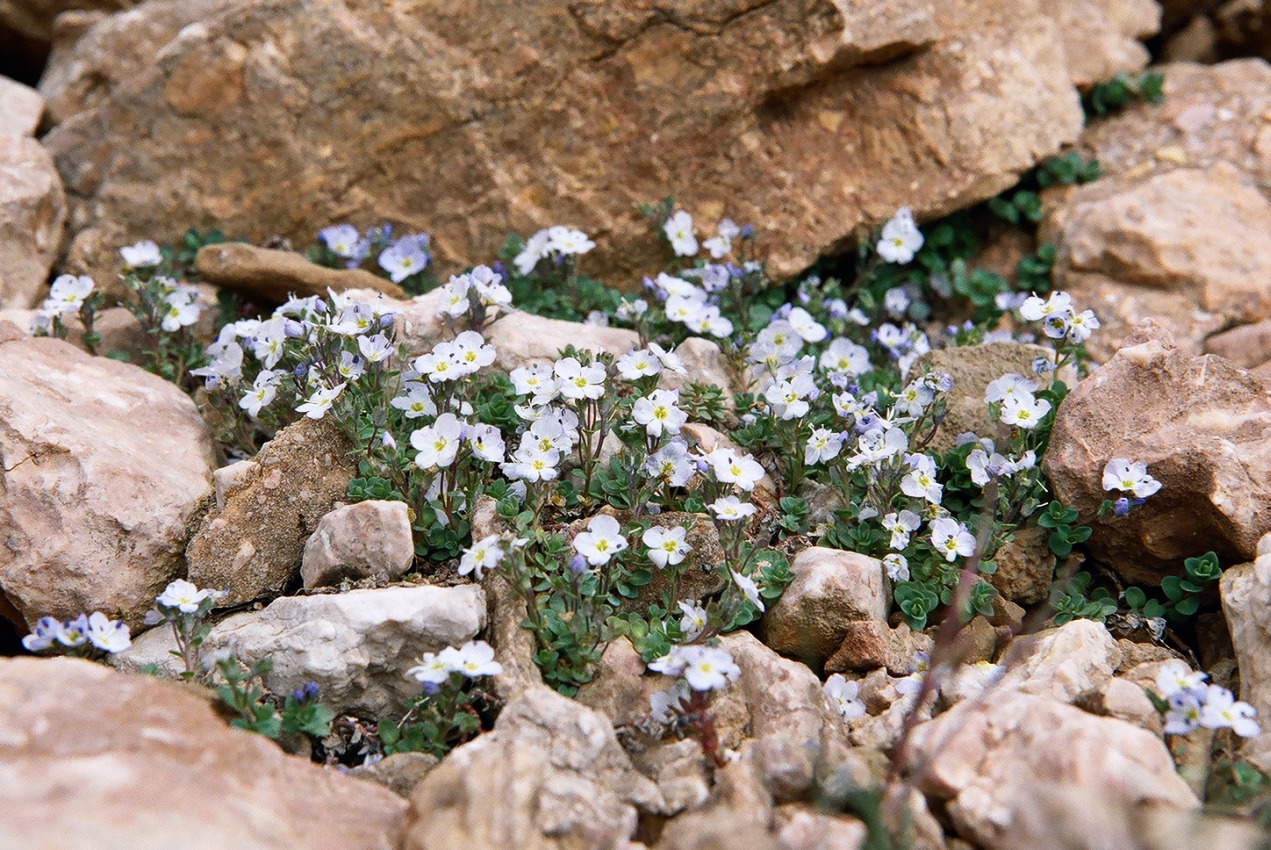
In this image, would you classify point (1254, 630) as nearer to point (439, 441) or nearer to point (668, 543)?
point (668, 543)

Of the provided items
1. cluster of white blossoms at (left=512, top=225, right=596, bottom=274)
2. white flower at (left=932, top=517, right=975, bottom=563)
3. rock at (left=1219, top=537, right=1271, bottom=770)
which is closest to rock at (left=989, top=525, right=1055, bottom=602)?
white flower at (left=932, top=517, right=975, bottom=563)

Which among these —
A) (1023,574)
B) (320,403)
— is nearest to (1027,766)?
(1023,574)

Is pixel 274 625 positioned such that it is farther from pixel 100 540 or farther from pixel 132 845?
pixel 132 845

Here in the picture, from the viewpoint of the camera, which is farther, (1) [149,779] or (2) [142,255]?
(2) [142,255]

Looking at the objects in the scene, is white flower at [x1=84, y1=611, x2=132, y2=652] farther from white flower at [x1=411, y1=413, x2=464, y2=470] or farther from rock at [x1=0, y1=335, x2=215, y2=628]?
Result: white flower at [x1=411, y1=413, x2=464, y2=470]

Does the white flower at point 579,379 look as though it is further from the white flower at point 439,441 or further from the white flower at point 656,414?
the white flower at point 439,441

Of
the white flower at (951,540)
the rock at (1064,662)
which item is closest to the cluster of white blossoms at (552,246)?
the white flower at (951,540)

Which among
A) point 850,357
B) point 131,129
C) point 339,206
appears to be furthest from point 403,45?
point 850,357
